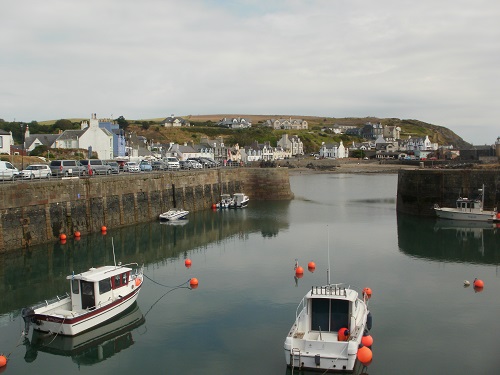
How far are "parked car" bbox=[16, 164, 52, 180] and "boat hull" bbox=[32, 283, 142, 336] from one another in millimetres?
19999

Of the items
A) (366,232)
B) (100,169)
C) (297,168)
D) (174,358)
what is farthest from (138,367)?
(297,168)

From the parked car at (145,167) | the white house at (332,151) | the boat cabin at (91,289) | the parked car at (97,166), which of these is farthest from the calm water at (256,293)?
the white house at (332,151)

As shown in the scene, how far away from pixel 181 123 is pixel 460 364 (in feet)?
544

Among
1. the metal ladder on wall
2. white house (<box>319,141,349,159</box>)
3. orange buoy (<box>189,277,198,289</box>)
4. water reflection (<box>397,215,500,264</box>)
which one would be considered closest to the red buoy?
orange buoy (<box>189,277,198,289</box>)

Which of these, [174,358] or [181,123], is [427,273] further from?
[181,123]

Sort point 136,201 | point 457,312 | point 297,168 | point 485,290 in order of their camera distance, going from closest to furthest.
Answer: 1. point 457,312
2. point 485,290
3. point 136,201
4. point 297,168

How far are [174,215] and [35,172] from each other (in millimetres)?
13571

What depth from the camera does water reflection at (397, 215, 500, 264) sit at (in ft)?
113

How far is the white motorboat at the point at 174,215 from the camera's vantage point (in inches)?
1858

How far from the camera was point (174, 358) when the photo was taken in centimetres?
1795

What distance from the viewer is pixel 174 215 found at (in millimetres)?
47812

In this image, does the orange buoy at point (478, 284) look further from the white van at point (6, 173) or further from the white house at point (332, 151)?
the white house at point (332, 151)

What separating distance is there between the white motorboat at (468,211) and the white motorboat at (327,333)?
31006 millimetres

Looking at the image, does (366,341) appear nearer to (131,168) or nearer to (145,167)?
(131,168)
